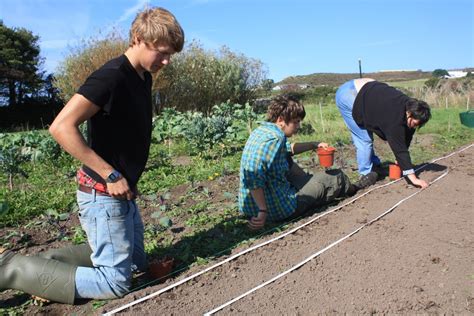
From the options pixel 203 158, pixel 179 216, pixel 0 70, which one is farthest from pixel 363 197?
pixel 0 70

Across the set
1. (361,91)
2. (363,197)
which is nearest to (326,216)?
(363,197)

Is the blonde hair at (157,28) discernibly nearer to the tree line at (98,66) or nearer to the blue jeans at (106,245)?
the blue jeans at (106,245)

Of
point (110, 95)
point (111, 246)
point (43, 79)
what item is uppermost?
point (43, 79)

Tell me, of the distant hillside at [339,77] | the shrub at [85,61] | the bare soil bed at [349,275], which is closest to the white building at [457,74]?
the distant hillside at [339,77]

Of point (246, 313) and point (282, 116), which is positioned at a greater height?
point (282, 116)

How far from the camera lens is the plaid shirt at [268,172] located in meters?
3.14

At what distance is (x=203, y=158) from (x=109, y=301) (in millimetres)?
4501

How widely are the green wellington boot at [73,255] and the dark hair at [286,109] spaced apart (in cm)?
160

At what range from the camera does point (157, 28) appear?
6.78 feet

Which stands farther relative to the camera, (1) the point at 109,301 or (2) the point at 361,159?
(2) the point at 361,159

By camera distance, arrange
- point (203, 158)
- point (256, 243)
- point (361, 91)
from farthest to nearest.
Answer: point (203, 158), point (361, 91), point (256, 243)

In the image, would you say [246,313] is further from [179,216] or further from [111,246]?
[179,216]

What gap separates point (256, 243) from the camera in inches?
116

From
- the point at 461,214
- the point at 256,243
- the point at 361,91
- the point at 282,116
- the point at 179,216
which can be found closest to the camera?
the point at 256,243
